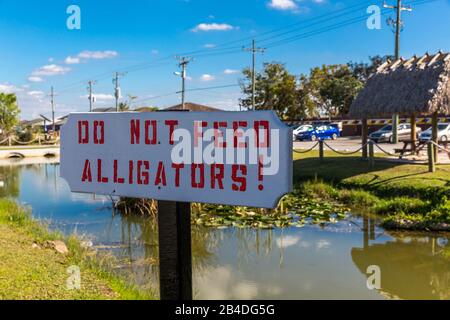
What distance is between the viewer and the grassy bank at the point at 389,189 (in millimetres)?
9773

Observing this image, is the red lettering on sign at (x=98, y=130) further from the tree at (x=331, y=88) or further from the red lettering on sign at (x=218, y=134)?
the tree at (x=331, y=88)

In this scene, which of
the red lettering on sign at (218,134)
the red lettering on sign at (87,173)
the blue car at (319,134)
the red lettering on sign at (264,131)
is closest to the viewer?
the red lettering on sign at (264,131)

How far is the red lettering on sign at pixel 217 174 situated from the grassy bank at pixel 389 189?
26.4 feet

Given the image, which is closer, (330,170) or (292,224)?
(292,224)

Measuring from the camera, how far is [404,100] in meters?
14.7

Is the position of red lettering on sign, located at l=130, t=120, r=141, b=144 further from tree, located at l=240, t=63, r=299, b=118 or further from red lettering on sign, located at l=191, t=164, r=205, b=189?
tree, located at l=240, t=63, r=299, b=118

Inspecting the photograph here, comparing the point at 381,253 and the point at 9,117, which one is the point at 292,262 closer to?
the point at 381,253

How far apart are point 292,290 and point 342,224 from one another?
13.9ft

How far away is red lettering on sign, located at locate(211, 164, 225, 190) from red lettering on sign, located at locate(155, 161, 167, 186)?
287 mm

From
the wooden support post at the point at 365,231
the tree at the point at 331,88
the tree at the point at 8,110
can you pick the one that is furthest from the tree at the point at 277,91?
the wooden support post at the point at 365,231

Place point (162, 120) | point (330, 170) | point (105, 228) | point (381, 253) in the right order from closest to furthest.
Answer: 1. point (162, 120)
2. point (381, 253)
3. point (105, 228)
4. point (330, 170)

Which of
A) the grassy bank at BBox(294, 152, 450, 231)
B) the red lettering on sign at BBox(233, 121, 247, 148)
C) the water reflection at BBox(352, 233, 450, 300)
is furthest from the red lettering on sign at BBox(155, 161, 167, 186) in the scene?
the grassy bank at BBox(294, 152, 450, 231)

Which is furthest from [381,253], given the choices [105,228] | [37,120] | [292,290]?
[37,120]

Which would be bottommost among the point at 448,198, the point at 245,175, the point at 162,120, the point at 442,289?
the point at 442,289
